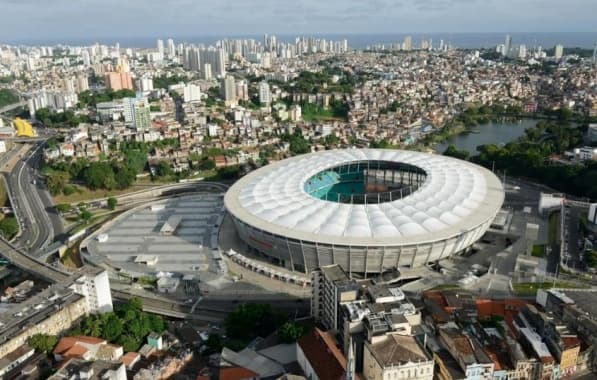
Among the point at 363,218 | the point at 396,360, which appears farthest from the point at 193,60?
the point at 396,360

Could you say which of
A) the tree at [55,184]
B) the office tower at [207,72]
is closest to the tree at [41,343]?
the tree at [55,184]

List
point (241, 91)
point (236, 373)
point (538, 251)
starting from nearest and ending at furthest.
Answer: point (236, 373) < point (538, 251) < point (241, 91)

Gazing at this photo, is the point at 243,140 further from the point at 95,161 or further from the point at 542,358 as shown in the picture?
the point at 542,358

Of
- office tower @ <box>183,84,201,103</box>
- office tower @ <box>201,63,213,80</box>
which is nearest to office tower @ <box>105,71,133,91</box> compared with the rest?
office tower @ <box>183,84,201,103</box>

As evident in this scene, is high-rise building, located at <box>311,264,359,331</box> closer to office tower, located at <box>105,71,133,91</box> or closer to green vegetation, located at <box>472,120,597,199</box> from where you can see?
green vegetation, located at <box>472,120,597,199</box>

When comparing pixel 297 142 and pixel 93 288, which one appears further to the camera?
pixel 297 142

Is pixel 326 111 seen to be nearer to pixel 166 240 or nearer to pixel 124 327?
pixel 166 240

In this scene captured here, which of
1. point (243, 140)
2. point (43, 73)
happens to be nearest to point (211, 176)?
point (243, 140)
